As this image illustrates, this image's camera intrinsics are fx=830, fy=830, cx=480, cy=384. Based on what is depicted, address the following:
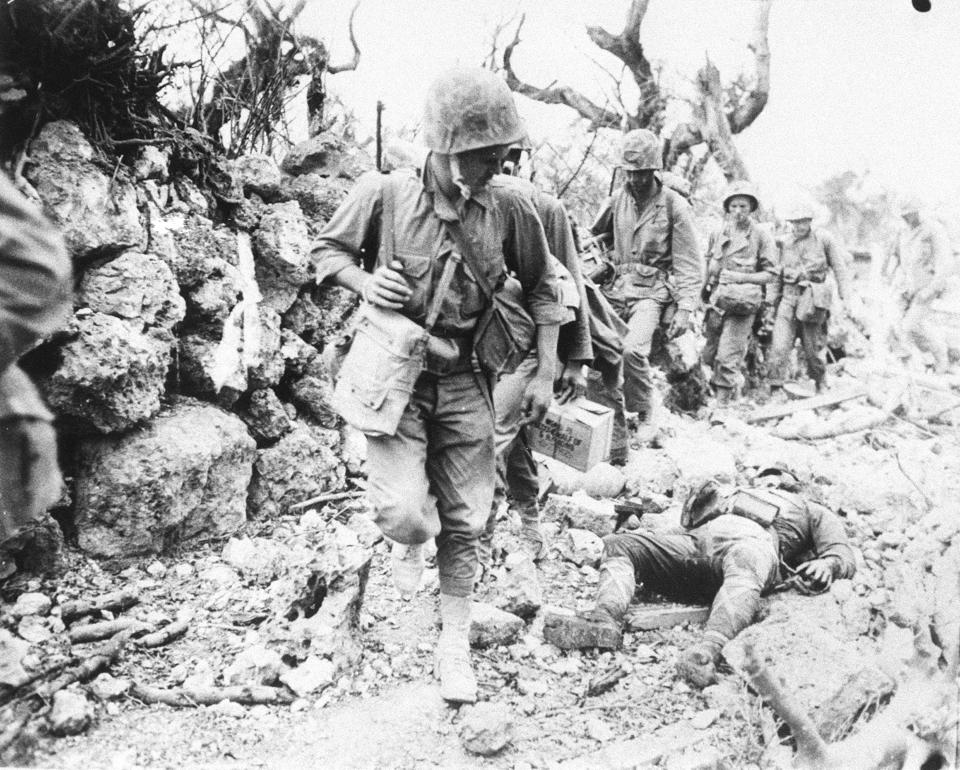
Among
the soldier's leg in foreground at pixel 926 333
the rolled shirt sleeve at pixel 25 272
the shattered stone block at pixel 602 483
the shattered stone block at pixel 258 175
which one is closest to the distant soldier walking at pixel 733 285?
the soldier's leg in foreground at pixel 926 333

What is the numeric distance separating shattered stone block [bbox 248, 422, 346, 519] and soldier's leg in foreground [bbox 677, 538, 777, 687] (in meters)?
2.04

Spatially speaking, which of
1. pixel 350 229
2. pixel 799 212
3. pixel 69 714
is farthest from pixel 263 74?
pixel 799 212

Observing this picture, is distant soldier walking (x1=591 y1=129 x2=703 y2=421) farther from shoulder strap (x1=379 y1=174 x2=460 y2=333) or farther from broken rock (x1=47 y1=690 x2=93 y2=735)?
broken rock (x1=47 y1=690 x2=93 y2=735)

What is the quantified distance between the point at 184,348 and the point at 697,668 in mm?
2645

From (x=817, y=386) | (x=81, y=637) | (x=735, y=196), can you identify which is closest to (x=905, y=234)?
(x=735, y=196)

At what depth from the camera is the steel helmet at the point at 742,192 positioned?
26.4 ft

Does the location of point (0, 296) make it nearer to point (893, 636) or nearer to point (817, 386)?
point (893, 636)

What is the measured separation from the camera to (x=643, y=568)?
152 inches

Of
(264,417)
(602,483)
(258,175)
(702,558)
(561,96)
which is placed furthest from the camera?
(561,96)

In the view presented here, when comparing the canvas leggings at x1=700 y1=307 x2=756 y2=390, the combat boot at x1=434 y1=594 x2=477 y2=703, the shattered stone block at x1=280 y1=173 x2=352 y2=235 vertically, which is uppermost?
the shattered stone block at x1=280 y1=173 x2=352 y2=235

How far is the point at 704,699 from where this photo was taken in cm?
308

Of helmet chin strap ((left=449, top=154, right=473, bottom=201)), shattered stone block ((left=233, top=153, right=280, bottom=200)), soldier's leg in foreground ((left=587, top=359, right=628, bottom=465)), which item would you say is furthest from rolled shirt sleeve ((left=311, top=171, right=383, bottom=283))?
soldier's leg in foreground ((left=587, top=359, right=628, bottom=465))

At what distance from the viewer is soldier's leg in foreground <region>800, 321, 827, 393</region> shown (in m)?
8.95

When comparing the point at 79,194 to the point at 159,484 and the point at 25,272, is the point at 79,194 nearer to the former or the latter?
the point at 159,484
